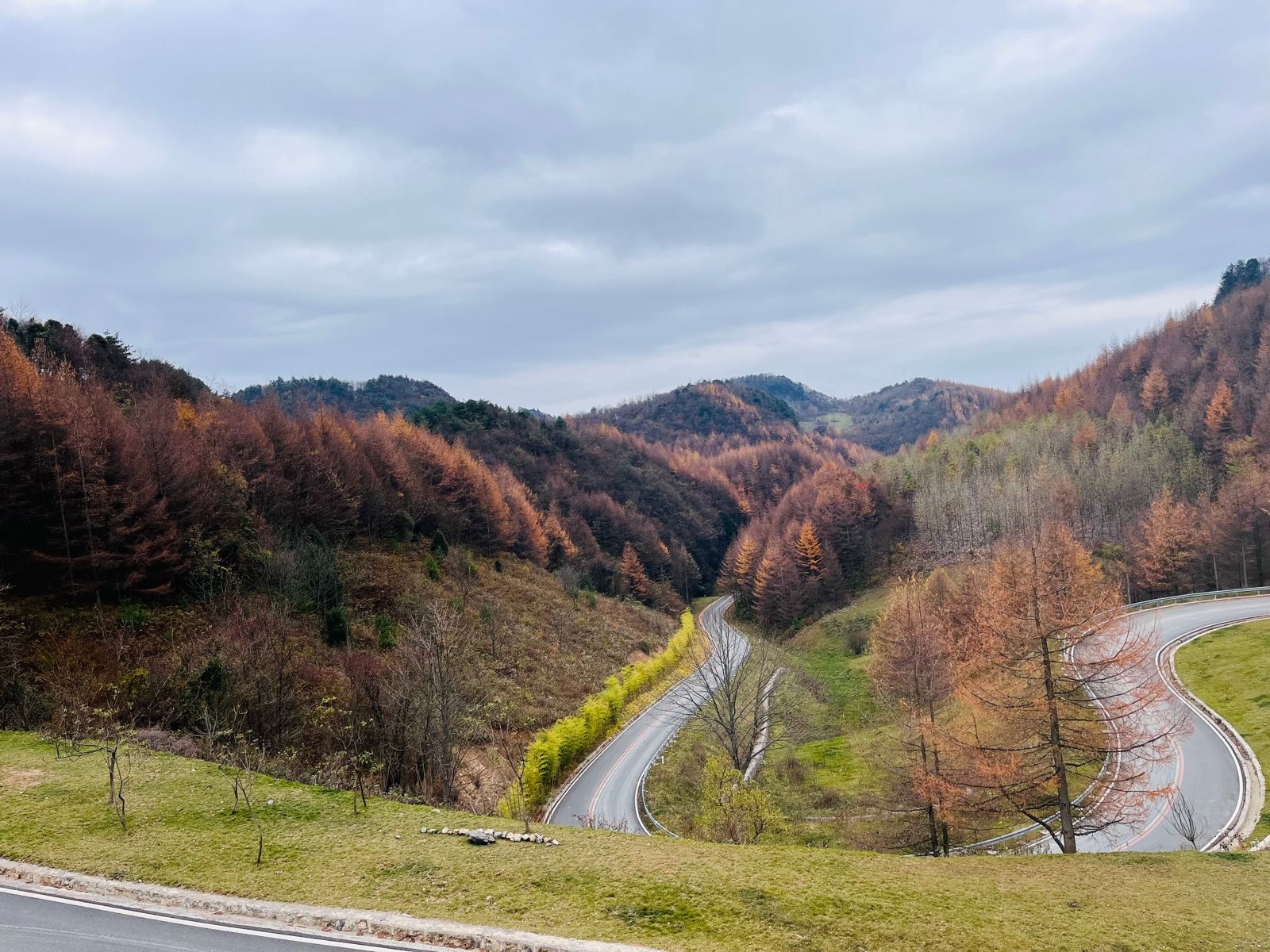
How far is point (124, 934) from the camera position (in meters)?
10.3

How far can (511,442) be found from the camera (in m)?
127

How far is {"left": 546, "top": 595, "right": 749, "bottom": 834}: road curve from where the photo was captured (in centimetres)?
3212

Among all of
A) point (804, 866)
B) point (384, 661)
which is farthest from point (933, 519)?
point (804, 866)

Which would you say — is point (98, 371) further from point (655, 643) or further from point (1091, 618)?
point (1091, 618)

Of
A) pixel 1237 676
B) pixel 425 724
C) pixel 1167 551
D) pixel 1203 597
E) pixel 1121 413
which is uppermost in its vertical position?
pixel 1121 413

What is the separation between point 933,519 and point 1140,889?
8477cm

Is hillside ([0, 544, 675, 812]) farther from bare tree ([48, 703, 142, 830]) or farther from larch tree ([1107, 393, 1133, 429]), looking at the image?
larch tree ([1107, 393, 1133, 429])

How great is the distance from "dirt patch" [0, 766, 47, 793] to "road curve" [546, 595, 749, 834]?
16.6 metres

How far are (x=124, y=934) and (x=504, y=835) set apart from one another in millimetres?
6643

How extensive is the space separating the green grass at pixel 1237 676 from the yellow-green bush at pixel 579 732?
3183cm

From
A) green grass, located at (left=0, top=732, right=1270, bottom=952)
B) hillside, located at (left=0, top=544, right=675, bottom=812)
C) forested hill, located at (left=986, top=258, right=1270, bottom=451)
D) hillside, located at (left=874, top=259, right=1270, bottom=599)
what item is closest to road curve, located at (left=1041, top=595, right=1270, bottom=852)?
A: green grass, located at (left=0, top=732, right=1270, bottom=952)

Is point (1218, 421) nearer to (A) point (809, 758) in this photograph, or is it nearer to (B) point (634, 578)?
(B) point (634, 578)

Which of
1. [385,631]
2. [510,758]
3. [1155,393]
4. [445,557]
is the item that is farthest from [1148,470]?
[385,631]

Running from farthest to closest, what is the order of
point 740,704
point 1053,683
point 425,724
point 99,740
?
point 740,704, point 425,724, point 99,740, point 1053,683
